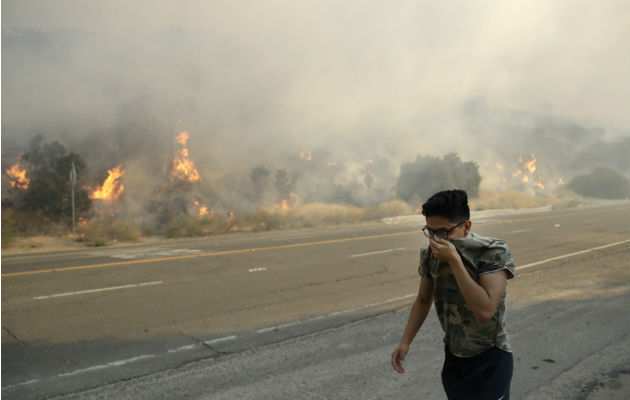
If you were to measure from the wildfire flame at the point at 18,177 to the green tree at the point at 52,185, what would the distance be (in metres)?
0.34

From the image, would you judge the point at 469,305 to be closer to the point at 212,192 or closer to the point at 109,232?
the point at 109,232

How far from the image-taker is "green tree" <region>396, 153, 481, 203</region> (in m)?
32.8

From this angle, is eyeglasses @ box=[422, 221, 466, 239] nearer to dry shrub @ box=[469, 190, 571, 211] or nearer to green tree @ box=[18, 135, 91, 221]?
green tree @ box=[18, 135, 91, 221]

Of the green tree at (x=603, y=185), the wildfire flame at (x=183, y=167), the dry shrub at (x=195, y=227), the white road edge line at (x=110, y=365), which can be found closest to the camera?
the white road edge line at (x=110, y=365)

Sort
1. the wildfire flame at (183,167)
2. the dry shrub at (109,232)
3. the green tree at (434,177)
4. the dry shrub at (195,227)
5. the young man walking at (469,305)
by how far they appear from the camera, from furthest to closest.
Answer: the wildfire flame at (183,167), the green tree at (434,177), the dry shrub at (195,227), the dry shrub at (109,232), the young man walking at (469,305)

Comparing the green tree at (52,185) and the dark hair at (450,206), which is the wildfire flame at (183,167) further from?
the dark hair at (450,206)

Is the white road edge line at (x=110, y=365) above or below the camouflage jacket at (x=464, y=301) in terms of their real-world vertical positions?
below

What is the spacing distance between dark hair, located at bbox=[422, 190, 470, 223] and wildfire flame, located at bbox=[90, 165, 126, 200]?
2900 centimetres

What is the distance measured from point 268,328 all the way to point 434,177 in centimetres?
2959

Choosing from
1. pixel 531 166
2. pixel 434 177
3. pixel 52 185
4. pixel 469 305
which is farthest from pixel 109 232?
pixel 531 166

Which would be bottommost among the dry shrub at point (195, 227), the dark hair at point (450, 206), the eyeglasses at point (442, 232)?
the dry shrub at point (195, 227)

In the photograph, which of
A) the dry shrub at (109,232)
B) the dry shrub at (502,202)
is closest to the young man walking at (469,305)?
the dry shrub at (109,232)

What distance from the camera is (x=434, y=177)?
34.0 metres

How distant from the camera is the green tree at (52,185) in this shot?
2352 cm
